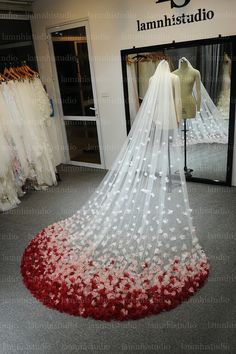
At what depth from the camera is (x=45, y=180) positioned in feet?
14.0

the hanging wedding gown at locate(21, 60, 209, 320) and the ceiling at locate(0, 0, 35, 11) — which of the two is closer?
the hanging wedding gown at locate(21, 60, 209, 320)

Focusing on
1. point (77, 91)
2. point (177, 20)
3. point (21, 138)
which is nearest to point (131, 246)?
point (21, 138)

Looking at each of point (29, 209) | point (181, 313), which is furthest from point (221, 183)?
point (29, 209)

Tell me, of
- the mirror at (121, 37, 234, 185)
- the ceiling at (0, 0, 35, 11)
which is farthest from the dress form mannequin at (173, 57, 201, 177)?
the ceiling at (0, 0, 35, 11)

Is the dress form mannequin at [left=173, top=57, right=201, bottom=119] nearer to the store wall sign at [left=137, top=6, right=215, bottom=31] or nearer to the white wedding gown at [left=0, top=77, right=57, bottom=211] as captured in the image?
the store wall sign at [left=137, top=6, right=215, bottom=31]

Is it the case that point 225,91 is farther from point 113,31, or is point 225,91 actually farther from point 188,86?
point 113,31

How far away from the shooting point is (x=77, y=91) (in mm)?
4684

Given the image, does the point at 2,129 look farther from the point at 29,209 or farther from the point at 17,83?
the point at 29,209

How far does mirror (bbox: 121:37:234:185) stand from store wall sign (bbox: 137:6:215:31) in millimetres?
226

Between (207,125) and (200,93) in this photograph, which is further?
(207,125)

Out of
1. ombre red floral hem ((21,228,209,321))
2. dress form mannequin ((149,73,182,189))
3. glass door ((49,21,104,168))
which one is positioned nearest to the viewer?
ombre red floral hem ((21,228,209,321))

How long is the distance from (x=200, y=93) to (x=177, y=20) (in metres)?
0.85

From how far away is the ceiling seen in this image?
4.22 meters

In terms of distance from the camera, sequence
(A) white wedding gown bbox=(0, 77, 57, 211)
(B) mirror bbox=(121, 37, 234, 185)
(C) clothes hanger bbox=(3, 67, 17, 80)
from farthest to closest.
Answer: (C) clothes hanger bbox=(3, 67, 17, 80) → (A) white wedding gown bbox=(0, 77, 57, 211) → (B) mirror bbox=(121, 37, 234, 185)
